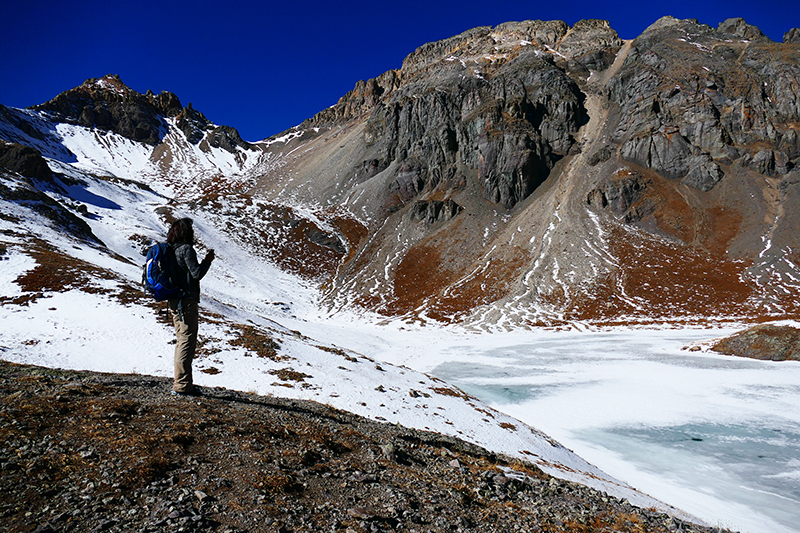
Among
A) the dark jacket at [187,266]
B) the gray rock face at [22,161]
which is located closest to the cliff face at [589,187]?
the dark jacket at [187,266]

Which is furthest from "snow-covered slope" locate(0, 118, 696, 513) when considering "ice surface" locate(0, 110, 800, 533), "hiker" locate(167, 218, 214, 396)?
"hiker" locate(167, 218, 214, 396)

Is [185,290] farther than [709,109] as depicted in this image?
No

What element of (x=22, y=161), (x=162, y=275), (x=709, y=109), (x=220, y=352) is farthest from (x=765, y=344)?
(x=22, y=161)

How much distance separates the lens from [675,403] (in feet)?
68.5

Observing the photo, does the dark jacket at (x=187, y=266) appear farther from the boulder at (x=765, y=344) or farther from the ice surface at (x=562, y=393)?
the boulder at (x=765, y=344)

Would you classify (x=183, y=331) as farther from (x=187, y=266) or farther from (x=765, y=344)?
(x=765, y=344)

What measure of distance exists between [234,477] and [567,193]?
9573 cm

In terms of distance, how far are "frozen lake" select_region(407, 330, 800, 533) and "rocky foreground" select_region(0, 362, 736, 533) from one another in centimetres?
661

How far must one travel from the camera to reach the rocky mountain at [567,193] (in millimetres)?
61881

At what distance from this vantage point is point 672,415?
19.3 m

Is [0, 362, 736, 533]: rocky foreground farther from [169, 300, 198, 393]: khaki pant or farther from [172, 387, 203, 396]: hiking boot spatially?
[169, 300, 198, 393]: khaki pant

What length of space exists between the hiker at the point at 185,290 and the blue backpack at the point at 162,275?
118 millimetres

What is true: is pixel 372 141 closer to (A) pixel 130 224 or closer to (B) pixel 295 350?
(A) pixel 130 224

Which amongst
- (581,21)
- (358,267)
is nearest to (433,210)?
(358,267)
